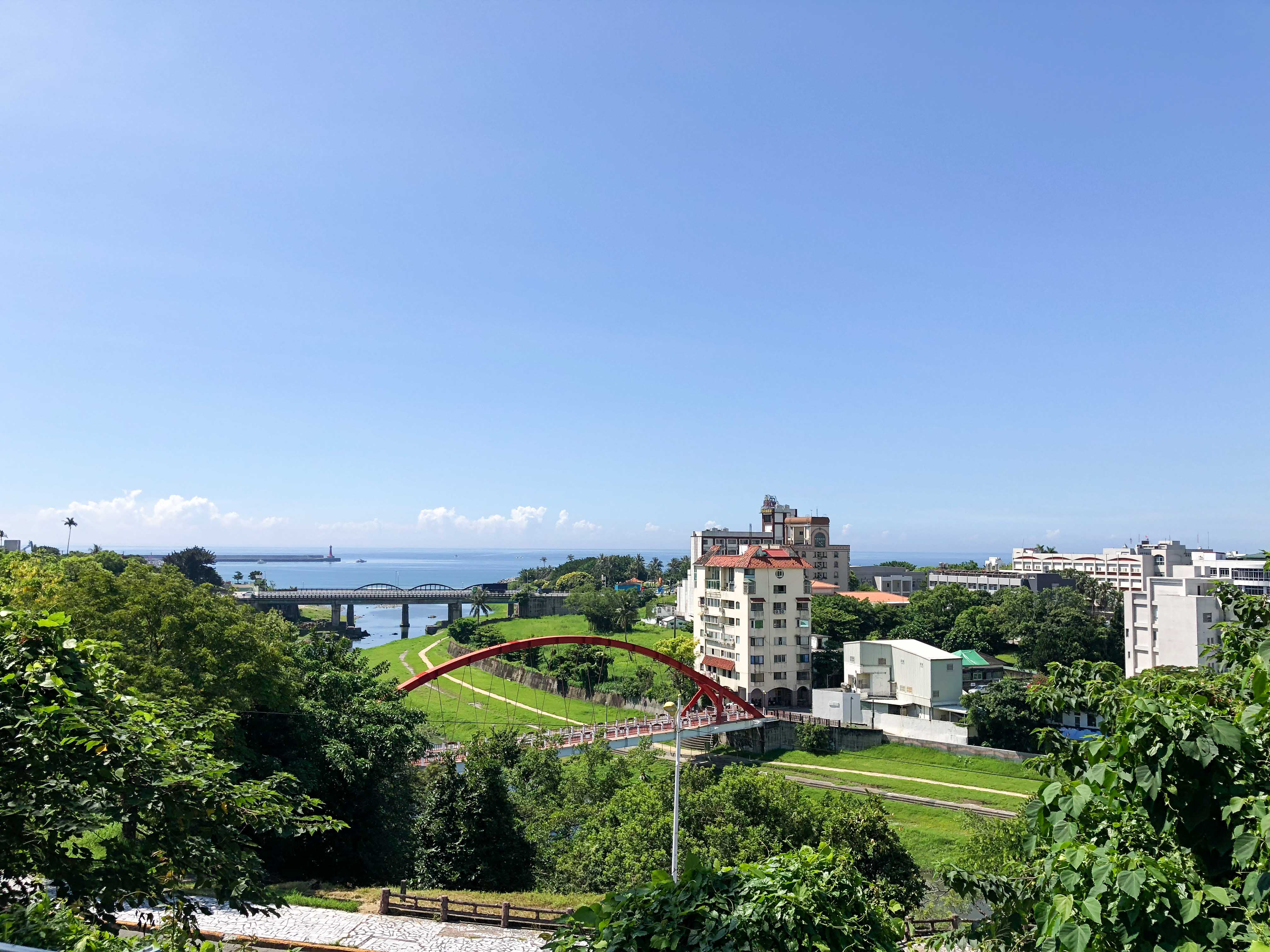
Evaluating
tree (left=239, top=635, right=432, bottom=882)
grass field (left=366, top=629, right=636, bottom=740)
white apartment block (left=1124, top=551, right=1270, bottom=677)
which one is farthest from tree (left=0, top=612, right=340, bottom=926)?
white apartment block (left=1124, top=551, right=1270, bottom=677)

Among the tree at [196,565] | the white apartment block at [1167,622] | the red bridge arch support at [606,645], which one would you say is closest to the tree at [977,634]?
the white apartment block at [1167,622]

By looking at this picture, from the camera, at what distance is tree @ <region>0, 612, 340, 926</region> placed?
5.25m

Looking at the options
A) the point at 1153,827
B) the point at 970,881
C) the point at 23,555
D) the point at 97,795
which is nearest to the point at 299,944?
the point at 97,795

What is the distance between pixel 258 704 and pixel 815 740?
32054 millimetres

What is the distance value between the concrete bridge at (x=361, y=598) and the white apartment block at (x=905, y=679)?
58989 millimetres

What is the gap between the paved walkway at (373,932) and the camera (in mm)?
13656

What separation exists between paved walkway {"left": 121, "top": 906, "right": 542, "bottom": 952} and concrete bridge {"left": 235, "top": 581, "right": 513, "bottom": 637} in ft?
254

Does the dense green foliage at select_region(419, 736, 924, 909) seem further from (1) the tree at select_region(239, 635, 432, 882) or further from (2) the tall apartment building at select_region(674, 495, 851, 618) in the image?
(2) the tall apartment building at select_region(674, 495, 851, 618)

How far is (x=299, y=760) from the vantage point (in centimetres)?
1983

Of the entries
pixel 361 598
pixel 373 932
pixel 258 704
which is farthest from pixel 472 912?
pixel 361 598

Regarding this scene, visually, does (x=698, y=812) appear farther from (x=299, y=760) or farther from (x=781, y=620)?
(x=781, y=620)

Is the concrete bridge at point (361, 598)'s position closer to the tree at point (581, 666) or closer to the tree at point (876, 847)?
the tree at point (581, 666)

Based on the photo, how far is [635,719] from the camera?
1886 inches

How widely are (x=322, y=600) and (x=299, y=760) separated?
8094 centimetres
